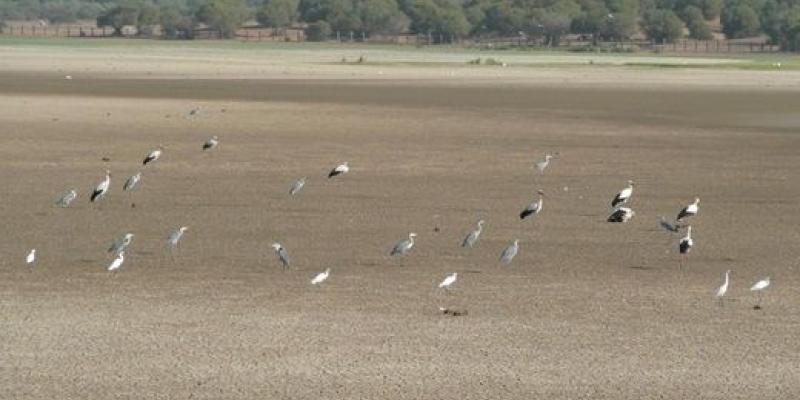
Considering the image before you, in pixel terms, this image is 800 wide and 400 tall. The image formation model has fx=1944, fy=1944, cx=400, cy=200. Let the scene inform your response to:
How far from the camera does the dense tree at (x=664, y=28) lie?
136875mm

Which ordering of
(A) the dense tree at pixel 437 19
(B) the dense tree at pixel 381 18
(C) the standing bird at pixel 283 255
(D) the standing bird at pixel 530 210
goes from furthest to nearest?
1. (B) the dense tree at pixel 381 18
2. (A) the dense tree at pixel 437 19
3. (D) the standing bird at pixel 530 210
4. (C) the standing bird at pixel 283 255

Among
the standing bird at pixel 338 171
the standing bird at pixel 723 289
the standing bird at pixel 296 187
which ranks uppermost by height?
the standing bird at pixel 723 289

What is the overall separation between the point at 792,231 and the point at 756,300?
505 cm

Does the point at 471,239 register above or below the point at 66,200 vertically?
above

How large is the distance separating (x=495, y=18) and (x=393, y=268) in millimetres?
133745

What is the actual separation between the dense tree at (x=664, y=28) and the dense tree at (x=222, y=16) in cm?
3318

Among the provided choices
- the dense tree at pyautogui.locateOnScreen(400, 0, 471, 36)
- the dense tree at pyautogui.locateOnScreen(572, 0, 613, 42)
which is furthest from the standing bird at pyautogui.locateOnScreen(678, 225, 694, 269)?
the dense tree at pyautogui.locateOnScreen(400, 0, 471, 36)

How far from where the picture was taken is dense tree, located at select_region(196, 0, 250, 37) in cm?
15125

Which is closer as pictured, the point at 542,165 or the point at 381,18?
the point at 542,165

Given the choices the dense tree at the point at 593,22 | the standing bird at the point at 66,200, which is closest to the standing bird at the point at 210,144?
the standing bird at the point at 66,200

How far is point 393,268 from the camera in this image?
17391mm

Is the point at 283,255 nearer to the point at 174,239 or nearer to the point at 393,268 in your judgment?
the point at 393,268

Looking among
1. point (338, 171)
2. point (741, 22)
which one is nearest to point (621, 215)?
point (338, 171)

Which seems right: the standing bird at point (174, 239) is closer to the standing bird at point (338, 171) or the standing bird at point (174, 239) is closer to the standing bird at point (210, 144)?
the standing bird at point (338, 171)
